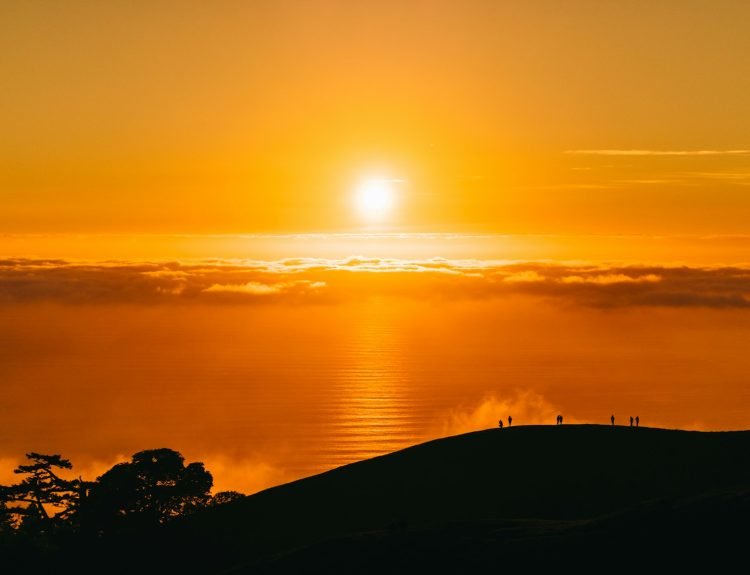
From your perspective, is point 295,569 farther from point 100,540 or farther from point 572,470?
point 572,470

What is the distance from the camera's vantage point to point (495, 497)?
58.3 meters

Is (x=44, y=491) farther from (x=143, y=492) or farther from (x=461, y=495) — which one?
(x=461, y=495)

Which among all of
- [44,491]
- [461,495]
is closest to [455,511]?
[461,495]

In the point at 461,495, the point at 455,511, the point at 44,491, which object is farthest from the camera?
the point at 44,491

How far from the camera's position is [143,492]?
5959cm

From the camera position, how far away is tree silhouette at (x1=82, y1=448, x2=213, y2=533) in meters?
58.1

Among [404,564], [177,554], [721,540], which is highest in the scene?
[721,540]

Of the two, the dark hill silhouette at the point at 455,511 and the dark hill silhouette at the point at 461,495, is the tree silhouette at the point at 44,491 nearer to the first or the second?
the dark hill silhouette at the point at 455,511

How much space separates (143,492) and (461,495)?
67.3ft

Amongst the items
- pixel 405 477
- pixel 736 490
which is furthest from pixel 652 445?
pixel 736 490

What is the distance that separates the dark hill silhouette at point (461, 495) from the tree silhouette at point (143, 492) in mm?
1898

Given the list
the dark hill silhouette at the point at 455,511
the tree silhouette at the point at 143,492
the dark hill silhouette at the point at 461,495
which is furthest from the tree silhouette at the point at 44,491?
the dark hill silhouette at the point at 461,495

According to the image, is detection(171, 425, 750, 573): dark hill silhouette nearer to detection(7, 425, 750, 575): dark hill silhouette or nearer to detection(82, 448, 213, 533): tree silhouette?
detection(7, 425, 750, 575): dark hill silhouette

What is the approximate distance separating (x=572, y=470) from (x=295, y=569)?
23.9 meters
